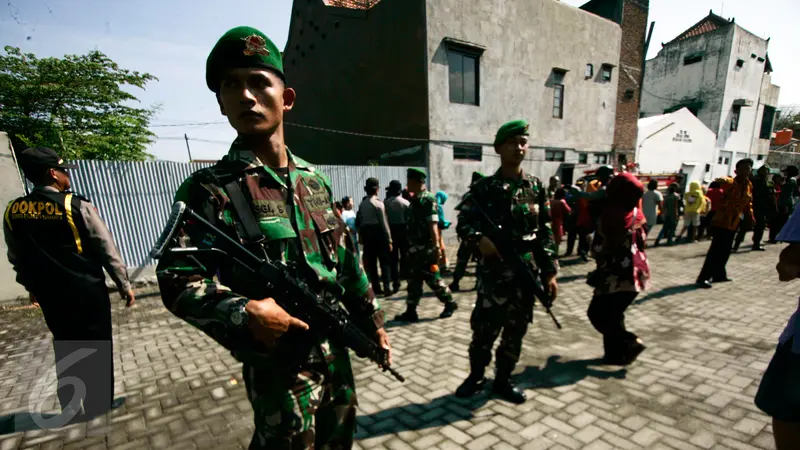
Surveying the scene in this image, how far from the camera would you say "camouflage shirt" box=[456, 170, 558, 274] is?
9.48ft

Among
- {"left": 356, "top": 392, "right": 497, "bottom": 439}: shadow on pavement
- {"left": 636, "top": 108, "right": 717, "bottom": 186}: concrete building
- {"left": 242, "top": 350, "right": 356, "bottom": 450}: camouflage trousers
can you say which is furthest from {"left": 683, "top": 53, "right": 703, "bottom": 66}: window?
{"left": 242, "top": 350, "right": 356, "bottom": 450}: camouflage trousers

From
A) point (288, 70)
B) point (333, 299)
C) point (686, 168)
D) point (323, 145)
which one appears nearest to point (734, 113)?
point (686, 168)

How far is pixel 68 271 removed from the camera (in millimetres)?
2914

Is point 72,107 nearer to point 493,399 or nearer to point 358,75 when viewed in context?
point 358,75

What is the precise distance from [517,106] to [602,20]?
6.53m

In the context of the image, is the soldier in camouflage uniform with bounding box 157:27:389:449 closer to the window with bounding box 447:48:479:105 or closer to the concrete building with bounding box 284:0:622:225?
the concrete building with bounding box 284:0:622:225

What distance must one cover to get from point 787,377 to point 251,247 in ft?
8.33

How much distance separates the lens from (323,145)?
17.8 m

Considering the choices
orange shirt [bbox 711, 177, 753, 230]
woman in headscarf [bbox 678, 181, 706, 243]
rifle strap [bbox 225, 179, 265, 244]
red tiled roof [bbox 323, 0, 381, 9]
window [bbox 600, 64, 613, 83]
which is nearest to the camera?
rifle strap [bbox 225, 179, 265, 244]

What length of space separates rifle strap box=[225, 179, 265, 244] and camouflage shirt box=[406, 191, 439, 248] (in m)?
3.82

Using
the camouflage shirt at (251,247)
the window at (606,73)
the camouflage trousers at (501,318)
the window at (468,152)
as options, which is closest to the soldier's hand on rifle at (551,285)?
the camouflage trousers at (501,318)

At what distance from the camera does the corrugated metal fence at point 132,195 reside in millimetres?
7055

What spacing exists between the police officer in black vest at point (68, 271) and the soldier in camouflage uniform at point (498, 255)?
320 centimetres

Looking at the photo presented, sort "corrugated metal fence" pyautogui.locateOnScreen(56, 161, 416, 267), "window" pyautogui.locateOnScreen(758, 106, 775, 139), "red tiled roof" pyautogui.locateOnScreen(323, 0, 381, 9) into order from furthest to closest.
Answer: "window" pyautogui.locateOnScreen(758, 106, 775, 139)
"red tiled roof" pyautogui.locateOnScreen(323, 0, 381, 9)
"corrugated metal fence" pyautogui.locateOnScreen(56, 161, 416, 267)
